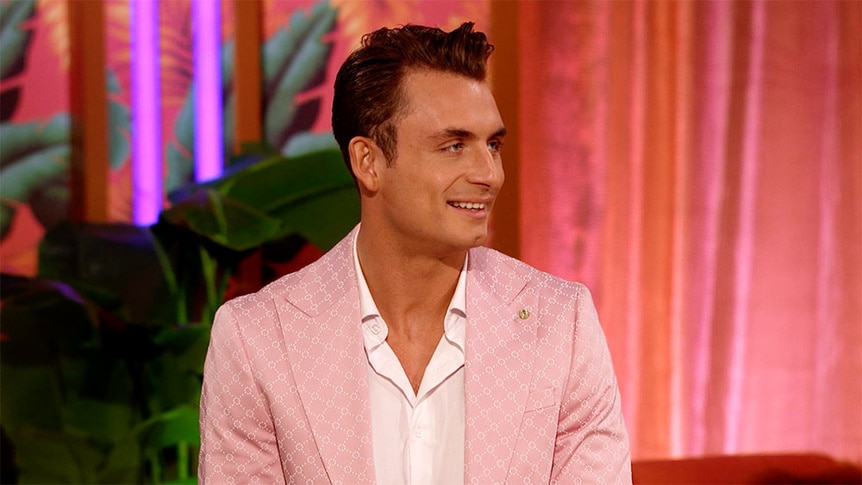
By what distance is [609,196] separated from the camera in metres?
Result: 3.26

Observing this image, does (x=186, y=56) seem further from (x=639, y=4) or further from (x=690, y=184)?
(x=690, y=184)

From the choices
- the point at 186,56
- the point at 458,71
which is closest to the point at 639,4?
the point at 186,56

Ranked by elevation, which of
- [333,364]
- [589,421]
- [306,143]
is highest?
[306,143]

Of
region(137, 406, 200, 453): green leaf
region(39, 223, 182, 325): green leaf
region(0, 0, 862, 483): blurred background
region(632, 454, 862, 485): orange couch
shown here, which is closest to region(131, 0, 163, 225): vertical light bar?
region(0, 0, 862, 483): blurred background

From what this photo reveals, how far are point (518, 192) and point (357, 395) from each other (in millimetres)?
1671

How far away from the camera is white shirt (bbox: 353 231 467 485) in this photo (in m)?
1.62

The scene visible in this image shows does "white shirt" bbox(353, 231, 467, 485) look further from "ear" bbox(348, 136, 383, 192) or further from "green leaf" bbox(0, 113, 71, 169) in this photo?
"green leaf" bbox(0, 113, 71, 169)

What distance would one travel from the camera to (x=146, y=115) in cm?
305

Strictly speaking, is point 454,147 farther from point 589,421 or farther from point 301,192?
point 301,192

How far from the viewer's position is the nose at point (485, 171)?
1.60 m

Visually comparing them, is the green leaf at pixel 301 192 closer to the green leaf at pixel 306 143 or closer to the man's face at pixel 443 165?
the green leaf at pixel 306 143

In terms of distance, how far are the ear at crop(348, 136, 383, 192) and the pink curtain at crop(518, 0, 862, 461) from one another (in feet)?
5.16

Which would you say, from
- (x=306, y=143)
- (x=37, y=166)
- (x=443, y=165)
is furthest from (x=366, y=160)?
(x=37, y=166)

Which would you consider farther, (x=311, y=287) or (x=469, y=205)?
(x=311, y=287)
